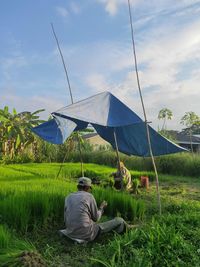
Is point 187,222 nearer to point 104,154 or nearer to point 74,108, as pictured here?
point 74,108

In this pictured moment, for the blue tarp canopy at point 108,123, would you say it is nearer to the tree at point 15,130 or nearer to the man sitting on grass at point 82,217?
the man sitting on grass at point 82,217

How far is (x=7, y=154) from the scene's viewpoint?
1858 centimetres

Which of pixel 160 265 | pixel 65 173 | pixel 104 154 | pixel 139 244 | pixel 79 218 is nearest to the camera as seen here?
pixel 160 265

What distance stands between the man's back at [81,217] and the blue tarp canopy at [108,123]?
7.42 feet

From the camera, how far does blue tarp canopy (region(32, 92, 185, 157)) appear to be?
714 cm

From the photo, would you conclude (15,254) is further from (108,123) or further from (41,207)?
(108,123)

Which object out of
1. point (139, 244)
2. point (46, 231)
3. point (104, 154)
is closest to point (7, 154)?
point (104, 154)

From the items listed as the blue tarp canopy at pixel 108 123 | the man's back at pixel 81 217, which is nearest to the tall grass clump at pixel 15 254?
the man's back at pixel 81 217

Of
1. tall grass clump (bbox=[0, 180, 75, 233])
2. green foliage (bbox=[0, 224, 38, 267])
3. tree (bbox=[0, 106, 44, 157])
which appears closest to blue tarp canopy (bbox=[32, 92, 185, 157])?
tall grass clump (bbox=[0, 180, 75, 233])

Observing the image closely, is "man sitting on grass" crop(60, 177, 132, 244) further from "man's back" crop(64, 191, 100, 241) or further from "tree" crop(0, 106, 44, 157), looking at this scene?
"tree" crop(0, 106, 44, 157)

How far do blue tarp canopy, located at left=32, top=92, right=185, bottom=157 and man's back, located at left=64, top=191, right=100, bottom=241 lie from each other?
2262mm

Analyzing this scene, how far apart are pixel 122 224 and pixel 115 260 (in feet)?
5.14

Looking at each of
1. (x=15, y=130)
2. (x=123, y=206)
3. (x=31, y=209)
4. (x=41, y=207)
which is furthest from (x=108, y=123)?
(x=15, y=130)

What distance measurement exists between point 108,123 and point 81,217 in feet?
8.78
